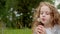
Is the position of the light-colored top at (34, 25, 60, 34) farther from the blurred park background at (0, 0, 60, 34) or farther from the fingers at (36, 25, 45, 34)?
the blurred park background at (0, 0, 60, 34)

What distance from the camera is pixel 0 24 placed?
290cm

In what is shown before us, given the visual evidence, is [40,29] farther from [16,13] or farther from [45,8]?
[16,13]

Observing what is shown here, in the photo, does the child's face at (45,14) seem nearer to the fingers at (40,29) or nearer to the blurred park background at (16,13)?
the fingers at (40,29)

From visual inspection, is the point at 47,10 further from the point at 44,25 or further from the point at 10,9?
the point at 10,9

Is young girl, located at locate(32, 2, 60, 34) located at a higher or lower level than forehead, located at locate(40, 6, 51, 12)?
lower

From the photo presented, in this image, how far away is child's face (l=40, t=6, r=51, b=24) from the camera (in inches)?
31.6

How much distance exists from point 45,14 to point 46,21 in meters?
0.03

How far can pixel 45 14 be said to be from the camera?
0.82 meters

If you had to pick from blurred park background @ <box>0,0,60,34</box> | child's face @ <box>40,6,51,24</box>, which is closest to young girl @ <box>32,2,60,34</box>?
child's face @ <box>40,6,51,24</box>

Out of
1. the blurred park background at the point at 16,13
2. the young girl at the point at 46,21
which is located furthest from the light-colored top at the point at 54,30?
the blurred park background at the point at 16,13

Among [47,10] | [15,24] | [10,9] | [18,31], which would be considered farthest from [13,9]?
[47,10]

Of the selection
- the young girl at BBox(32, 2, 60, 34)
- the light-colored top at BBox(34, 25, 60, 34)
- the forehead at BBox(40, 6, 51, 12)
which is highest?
the forehead at BBox(40, 6, 51, 12)

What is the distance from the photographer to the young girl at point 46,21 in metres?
0.80

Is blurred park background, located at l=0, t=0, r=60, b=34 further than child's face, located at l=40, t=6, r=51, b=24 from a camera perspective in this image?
Yes
